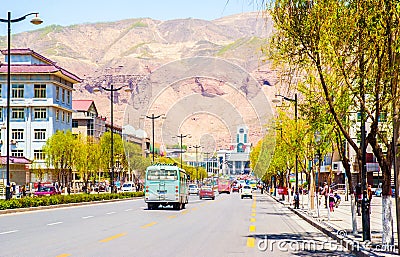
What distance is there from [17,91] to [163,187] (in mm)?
63339

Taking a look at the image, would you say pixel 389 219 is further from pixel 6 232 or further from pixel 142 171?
pixel 142 171

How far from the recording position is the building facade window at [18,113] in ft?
332

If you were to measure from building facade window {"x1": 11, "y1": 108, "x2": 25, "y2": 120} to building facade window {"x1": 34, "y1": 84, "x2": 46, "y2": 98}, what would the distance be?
10.5 feet

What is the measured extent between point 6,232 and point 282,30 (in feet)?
37.4

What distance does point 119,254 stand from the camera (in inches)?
622

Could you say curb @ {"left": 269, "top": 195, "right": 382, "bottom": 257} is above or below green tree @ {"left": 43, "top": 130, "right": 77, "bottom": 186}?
below

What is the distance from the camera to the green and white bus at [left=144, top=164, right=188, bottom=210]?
4419 cm

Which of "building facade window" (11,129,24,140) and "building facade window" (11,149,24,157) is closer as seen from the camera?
"building facade window" (11,149,24,157)

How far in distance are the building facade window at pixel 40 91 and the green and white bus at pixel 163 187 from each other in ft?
193

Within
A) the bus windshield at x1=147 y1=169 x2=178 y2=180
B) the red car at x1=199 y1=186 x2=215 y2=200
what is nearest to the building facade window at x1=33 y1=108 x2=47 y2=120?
the red car at x1=199 y1=186 x2=215 y2=200

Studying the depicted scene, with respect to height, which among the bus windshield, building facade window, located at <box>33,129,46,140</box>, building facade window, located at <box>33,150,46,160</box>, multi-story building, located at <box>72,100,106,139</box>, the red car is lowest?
the red car

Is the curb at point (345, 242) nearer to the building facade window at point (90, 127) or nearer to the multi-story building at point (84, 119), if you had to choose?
the multi-story building at point (84, 119)

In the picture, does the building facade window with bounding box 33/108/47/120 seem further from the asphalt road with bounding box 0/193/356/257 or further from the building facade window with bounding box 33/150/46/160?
the asphalt road with bounding box 0/193/356/257

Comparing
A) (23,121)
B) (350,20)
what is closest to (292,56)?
(350,20)
